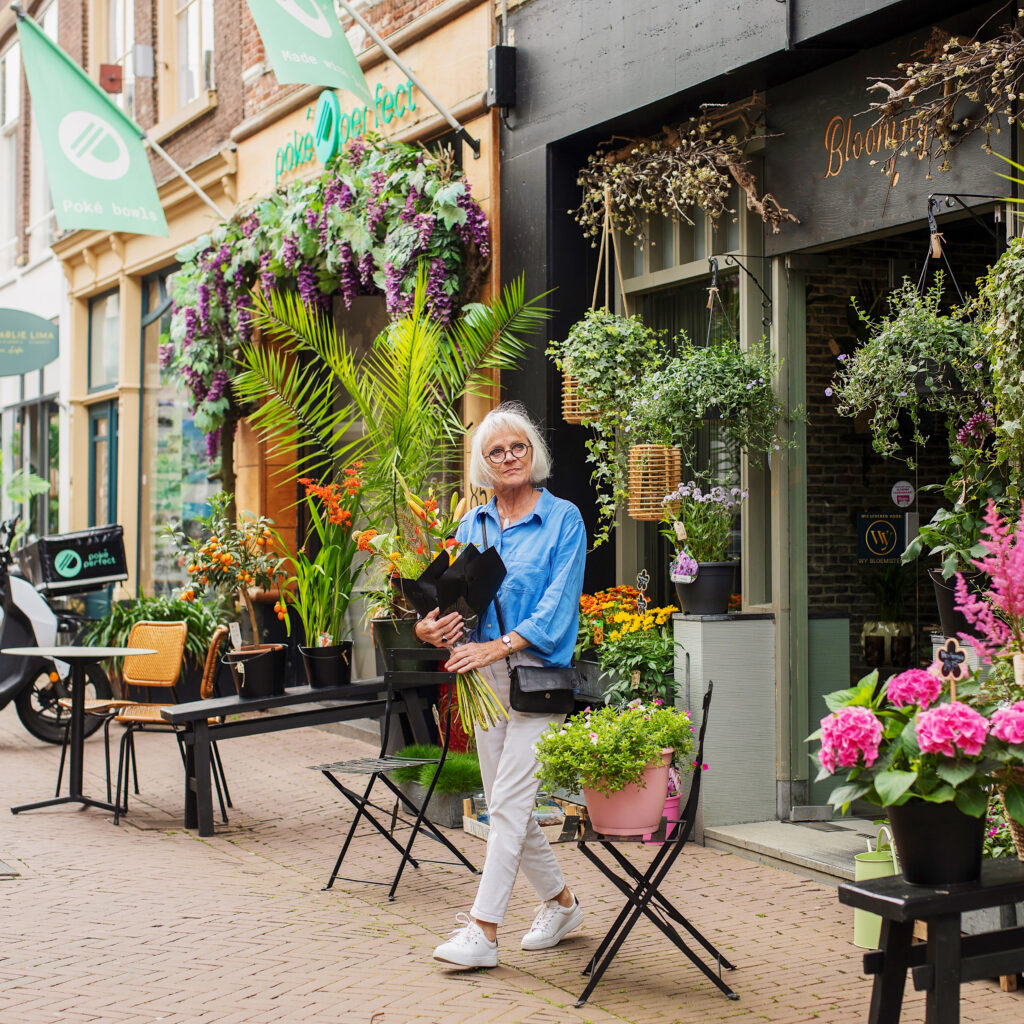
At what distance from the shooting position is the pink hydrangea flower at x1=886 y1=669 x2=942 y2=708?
3.36 metres

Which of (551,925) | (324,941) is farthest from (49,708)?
(551,925)

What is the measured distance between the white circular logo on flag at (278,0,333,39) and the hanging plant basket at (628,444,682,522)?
12.1 ft

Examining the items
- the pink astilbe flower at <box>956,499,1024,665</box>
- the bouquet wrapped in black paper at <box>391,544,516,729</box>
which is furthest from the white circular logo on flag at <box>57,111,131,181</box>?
the pink astilbe flower at <box>956,499,1024,665</box>

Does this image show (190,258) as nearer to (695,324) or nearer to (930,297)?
(695,324)

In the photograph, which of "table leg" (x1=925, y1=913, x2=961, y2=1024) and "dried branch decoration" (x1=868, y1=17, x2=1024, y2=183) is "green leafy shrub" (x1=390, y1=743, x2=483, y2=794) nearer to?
"dried branch decoration" (x1=868, y1=17, x2=1024, y2=183)

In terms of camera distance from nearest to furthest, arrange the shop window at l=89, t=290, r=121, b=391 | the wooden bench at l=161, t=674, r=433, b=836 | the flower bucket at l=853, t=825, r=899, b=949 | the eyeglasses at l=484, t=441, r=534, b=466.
A: 1. the flower bucket at l=853, t=825, r=899, b=949
2. the eyeglasses at l=484, t=441, r=534, b=466
3. the wooden bench at l=161, t=674, r=433, b=836
4. the shop window at l=89, t=290, r=121, b=391

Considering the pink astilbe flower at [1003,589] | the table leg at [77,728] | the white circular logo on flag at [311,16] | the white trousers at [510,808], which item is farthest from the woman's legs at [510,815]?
the white circular logo on flag at [311,16]

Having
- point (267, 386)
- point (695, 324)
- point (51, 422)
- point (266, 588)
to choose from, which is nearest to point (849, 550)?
point (695, 324)

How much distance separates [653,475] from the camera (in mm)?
6977

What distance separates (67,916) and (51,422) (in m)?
14.1

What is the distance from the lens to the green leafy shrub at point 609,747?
4586 millimetres

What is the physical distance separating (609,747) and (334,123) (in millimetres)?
7251

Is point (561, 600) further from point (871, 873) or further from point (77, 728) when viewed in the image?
point (77, 728)

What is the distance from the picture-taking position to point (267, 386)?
29.9ft
